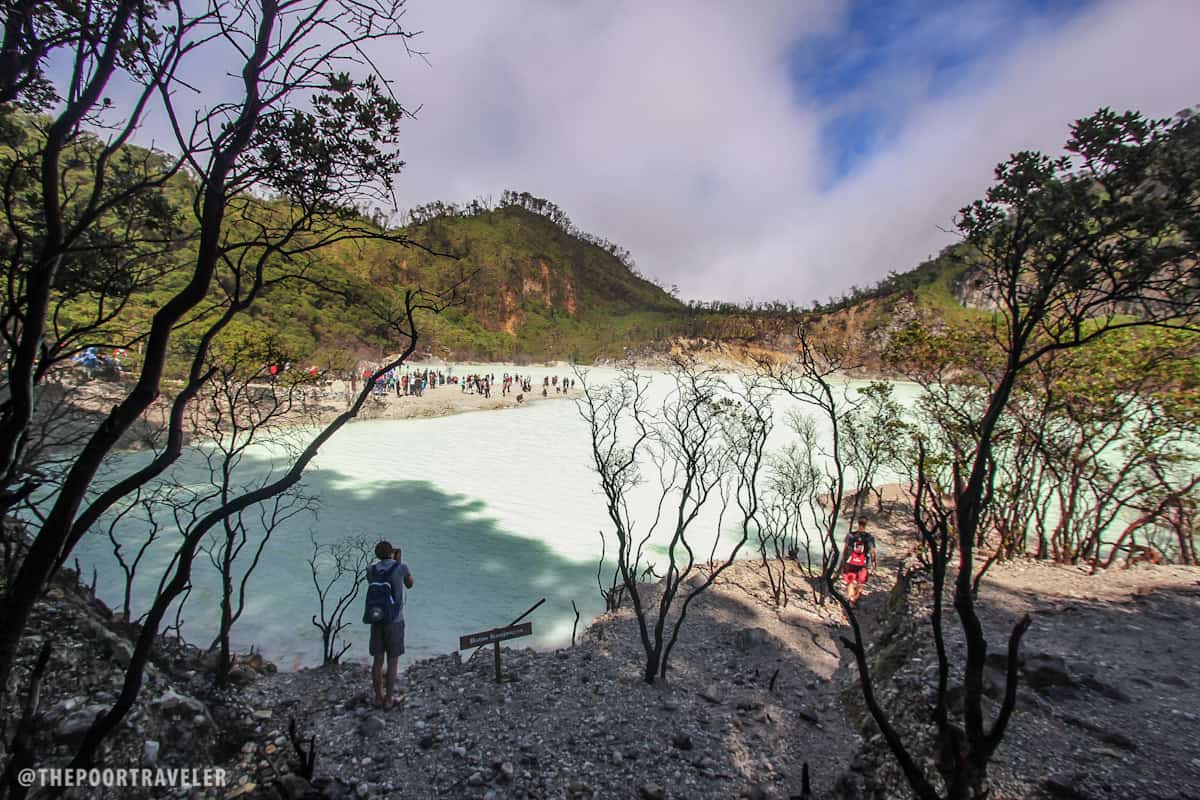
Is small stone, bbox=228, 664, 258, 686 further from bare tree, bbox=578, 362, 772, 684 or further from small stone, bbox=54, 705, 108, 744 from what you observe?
bare tree, bbox=578, 362, 772, 684

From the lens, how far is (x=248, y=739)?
551cm

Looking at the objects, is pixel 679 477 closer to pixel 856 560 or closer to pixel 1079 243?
pixel 856 560

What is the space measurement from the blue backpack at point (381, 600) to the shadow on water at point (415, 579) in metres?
4.81

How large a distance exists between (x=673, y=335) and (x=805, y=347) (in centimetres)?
8773

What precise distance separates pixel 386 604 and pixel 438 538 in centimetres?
1153

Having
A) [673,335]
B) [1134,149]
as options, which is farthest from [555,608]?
[673,335]

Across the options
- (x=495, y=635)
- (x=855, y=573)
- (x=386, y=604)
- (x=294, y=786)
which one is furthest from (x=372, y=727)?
(x=855, y=573)

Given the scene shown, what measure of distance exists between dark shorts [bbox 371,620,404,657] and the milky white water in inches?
184

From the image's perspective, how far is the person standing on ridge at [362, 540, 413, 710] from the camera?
6000 mm

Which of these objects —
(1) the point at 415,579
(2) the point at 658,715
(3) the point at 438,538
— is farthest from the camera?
(3) the point at 438,538

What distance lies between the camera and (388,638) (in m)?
6.14

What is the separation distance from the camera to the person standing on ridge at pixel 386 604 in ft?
19.7

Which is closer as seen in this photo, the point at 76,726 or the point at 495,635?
the point at 76,726

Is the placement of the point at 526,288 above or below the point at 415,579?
above
